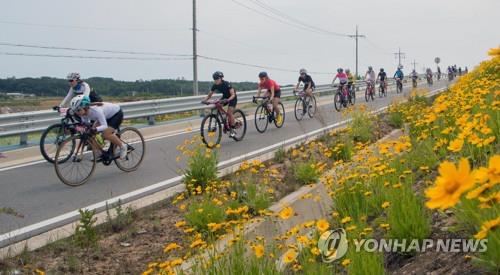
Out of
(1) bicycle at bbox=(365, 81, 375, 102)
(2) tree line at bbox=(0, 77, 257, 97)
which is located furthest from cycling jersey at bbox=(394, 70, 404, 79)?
(2) tree line at bbox=(0, 77, 257, 97)

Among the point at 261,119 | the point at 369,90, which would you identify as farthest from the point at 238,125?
the point at 369,90

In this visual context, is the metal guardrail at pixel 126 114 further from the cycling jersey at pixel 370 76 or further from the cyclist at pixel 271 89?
the cycling jersey at pixel 370 76

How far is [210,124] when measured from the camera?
12.8 metres

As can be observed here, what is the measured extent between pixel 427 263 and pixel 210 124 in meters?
10.0

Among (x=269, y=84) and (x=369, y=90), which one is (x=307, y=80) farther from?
(x=369, y=90)

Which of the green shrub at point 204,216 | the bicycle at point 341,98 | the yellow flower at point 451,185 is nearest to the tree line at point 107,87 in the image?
the bicycle at point 341,98

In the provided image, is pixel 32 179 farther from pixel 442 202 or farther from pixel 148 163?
pixel 442 202

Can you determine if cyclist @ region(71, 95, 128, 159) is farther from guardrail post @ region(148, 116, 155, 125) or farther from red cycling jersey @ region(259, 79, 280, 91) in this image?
guardrail post @ region(148, 116, 155, 125)

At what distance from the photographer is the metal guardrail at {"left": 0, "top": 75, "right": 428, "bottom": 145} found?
12.7 m

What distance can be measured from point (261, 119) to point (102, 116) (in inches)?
278

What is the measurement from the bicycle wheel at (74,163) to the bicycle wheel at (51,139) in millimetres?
1501

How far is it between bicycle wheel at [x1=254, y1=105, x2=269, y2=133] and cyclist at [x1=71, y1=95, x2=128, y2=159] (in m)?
6.16

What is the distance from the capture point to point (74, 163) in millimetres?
8695

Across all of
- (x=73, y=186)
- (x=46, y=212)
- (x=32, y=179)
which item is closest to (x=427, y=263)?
(x=46, y=212)
